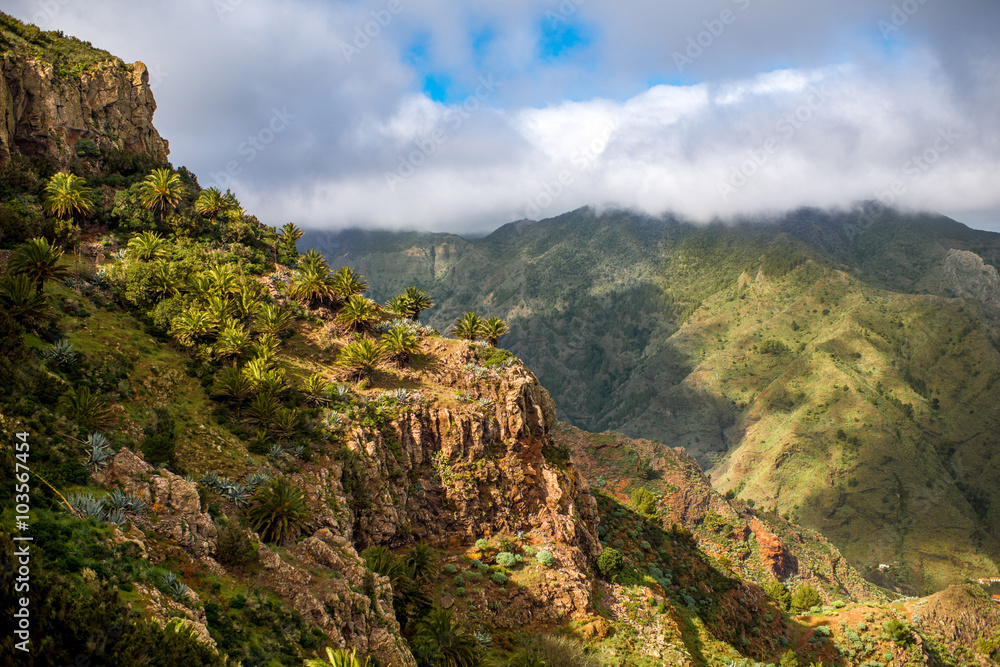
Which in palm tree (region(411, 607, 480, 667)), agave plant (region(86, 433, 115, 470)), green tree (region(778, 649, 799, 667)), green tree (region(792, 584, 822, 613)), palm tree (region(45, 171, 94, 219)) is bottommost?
green tree (region(792, 584, 822, 613))

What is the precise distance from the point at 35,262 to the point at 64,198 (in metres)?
15.5

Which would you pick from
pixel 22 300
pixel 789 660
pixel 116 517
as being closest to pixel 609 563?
pixel 789 660

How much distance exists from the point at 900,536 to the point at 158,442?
208m

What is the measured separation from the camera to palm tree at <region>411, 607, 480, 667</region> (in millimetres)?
23406

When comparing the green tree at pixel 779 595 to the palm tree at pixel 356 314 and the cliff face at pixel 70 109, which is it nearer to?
the palm tree at pixel 356 314

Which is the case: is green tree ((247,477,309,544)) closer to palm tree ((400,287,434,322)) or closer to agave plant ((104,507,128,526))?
agave plant ((104,507,128,526))

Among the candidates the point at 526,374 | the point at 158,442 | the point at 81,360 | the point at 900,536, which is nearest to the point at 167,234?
the point at 81,360

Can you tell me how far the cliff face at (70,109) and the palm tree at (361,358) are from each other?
96.6 feet

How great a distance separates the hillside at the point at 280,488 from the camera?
47.4 ft

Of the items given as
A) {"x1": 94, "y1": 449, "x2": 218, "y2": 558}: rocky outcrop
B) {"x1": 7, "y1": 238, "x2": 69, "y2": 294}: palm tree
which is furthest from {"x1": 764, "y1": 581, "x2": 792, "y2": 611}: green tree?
{"x1": 7, "y1": 238, "x2": 69, "y2": 294}: palm tree

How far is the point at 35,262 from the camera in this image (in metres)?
26.0

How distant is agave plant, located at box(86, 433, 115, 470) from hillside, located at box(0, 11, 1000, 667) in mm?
117

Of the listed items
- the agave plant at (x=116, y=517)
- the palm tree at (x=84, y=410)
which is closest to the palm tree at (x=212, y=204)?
the palm tree at (x=84, y=410)

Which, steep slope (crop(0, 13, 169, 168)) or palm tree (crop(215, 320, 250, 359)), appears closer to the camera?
palm tree (crop(215, 320, 250, 359))
